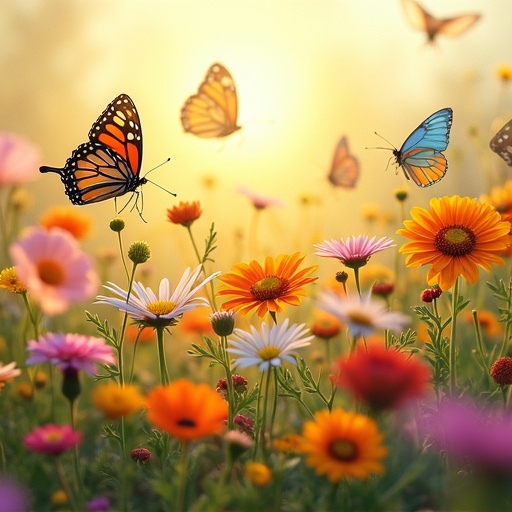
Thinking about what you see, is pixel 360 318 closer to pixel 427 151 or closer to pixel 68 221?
pixel 427 151

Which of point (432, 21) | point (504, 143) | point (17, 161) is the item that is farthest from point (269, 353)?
point (432, 21)

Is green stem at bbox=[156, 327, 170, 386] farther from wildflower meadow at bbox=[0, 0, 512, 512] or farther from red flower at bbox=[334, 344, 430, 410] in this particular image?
red flower at bbox=[334, 344, 430, 410]

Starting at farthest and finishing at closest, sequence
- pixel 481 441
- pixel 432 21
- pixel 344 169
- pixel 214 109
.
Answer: pixel 344 169 < pixel 432 21 < pixel 214 109 < pixel 481 441

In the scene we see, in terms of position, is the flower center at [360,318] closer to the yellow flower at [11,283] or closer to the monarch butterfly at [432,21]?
the yellow flower at [11,283]

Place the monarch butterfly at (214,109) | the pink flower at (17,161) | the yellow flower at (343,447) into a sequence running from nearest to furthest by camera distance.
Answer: the yellow flower at (343,447) → the pink flower at (17,161) → the monarch butterfly at (214,109)

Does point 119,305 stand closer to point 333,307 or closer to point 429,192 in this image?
point 333,307

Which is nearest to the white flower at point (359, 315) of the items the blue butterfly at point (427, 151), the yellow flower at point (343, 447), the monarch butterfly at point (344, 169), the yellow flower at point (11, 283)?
the yellow flower at point (343, 447)

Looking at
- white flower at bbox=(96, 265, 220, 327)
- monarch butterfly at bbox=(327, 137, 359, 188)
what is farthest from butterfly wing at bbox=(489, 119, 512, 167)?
monarch butterfly at bbox=(327, 137, 359, 188)
